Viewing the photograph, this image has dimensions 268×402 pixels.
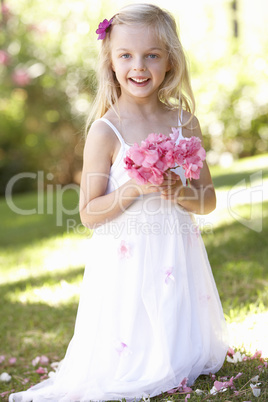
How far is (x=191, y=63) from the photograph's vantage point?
35.2 feet

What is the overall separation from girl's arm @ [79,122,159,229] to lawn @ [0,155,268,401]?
34.1 inches

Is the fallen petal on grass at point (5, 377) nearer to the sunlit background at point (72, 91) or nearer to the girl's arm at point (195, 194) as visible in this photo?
the girl's arm at point (195, 194)

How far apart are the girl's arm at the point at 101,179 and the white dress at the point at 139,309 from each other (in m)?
0.04

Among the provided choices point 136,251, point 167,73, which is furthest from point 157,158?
point 167,73

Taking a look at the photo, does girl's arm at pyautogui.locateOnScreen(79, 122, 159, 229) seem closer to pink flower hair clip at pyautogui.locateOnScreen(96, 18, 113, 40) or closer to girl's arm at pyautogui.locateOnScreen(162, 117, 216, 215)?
girl's arm at pyautogui.locateOnScreen(162, 117, 216, 215)

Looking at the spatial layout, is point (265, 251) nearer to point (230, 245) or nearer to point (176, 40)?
point (230, 245)

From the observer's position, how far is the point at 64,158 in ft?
46.7

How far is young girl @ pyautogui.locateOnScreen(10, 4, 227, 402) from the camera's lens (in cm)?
247

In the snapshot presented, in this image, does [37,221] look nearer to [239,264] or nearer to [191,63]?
[239,264]

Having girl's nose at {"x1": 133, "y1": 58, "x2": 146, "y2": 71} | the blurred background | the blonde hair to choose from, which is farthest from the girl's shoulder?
the blurred background

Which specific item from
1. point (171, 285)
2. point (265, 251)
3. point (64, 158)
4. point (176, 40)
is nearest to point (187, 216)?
point (171, 285)

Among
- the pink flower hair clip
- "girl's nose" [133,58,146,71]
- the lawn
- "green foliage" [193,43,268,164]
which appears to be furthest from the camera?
"green foliage" [193,43,268,164]

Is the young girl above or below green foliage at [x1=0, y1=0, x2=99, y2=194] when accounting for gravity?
below

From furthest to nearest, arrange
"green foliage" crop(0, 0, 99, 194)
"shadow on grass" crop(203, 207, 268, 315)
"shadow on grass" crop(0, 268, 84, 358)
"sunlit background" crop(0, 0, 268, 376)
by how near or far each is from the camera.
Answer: "green foliage" crop(0, 0, 99, 194), "sunlit background" crop(0, 0, 268, 376), "shadow on grass" crop(203, 207, 268, 315), "shadow on grass" crop(0, 268, 84, 358)
